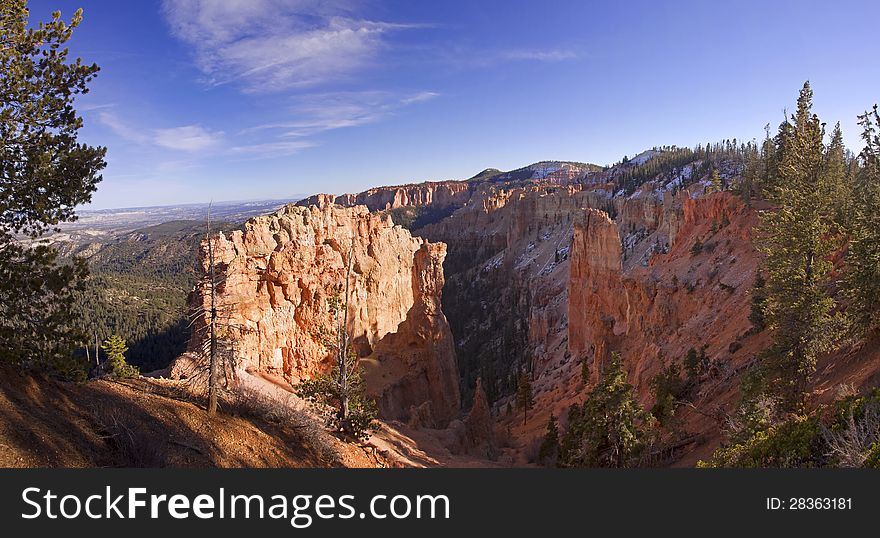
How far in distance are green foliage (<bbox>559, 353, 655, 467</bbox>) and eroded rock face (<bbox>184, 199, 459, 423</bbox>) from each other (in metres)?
13.3

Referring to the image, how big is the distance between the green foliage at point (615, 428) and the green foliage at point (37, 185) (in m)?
16.2

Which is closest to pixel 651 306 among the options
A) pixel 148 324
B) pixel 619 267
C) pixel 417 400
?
pixel 619 267

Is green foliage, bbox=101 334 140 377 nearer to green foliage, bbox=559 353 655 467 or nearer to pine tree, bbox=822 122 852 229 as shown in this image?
green foliage, bbox=559 353 655 467

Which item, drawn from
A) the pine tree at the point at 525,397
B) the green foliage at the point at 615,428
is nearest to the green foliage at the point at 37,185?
the green foliage at the point at 615,428

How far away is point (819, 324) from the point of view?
13.7 meters

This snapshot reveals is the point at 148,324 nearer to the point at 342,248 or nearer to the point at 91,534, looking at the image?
the point at 342,248

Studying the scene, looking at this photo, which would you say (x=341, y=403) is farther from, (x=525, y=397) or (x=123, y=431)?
(x=525, y=397)

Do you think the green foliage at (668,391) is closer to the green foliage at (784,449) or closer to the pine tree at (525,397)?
the green foliage at (784,449)

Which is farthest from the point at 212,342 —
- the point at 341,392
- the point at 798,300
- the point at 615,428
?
the point at 798,300

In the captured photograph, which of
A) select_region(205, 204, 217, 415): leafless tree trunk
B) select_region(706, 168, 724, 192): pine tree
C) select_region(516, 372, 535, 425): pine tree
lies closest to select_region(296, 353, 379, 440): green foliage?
select_region(205, 204, 217, 415): leafless tree trunk

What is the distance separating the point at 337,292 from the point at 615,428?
49.8 feet

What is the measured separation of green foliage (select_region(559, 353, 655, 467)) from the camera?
16484 millimetres

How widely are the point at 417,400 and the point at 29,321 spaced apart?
33.1 metres

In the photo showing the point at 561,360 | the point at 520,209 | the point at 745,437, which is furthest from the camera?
the point at 520,209
